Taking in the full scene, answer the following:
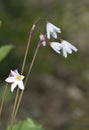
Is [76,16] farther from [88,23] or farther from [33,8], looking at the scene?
[33,8]

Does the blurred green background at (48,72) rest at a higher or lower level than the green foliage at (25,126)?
lower

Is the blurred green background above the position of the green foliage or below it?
below

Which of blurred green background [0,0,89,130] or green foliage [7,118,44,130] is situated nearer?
green foliage [7,118,44,130]

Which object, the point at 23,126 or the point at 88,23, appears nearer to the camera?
the point at 23,126

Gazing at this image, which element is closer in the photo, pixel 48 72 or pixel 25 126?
pixel 25 126

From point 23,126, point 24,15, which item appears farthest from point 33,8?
point 23,126

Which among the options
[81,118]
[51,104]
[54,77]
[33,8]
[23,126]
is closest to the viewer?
[23,126]

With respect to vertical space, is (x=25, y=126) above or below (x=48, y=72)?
above

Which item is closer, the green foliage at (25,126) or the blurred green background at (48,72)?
the green foliage at (25,126)
